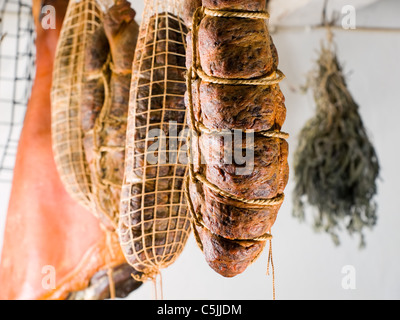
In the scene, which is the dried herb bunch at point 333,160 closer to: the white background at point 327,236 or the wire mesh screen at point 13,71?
the white background at point 327,236

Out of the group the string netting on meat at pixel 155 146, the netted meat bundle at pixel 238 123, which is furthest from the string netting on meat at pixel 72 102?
the netted meat bundle at pixel 238 123

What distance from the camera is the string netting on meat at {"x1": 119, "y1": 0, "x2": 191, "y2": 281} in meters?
1.11

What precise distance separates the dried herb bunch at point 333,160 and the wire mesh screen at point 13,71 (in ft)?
4.11

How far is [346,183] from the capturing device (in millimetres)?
2283

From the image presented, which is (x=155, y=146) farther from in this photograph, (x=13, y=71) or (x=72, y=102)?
(x=13, y=71)

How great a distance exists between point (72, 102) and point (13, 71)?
20.0 inches

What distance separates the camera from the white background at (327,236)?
204cm

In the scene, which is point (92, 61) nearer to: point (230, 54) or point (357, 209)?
point (230, 54)

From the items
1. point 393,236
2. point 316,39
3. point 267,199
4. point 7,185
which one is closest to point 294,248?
point 393,236

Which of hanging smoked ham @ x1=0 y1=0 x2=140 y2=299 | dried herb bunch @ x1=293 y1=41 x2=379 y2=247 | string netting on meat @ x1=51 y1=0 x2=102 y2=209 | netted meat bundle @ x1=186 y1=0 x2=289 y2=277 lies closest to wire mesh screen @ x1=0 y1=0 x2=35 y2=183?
hanging smoked ham @ x1=0 y1=0 x2=140 y2=299

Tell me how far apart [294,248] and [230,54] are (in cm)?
163

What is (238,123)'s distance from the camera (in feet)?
2.57

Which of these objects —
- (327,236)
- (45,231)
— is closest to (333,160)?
(327,236)

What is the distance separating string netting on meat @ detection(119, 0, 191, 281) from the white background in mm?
832
